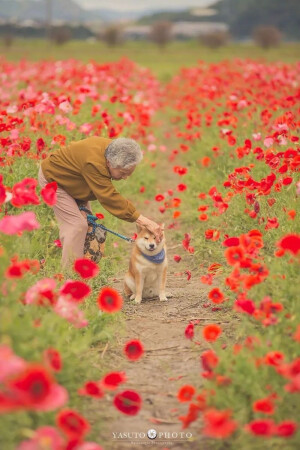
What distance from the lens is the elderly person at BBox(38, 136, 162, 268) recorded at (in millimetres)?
4516

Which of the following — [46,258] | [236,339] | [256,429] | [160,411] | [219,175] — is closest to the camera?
[256,429]

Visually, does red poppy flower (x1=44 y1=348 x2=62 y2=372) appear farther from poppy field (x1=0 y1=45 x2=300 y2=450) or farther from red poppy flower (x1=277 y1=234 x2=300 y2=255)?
red poppy flower (x1=277 y1=234 x2=300 y2=255)

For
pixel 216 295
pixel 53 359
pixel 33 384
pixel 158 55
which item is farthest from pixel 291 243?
pixel 158 55

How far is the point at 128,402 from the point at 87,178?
224 cm

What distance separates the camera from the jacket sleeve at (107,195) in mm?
4602

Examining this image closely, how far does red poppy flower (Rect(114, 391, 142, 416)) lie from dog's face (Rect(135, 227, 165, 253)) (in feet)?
6.10

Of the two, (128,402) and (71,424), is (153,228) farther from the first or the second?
(71,424)

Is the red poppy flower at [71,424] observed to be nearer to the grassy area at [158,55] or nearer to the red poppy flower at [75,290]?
the red poppy flower at [75,290]

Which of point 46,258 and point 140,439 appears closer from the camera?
point 140,439

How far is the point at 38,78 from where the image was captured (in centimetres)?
1187

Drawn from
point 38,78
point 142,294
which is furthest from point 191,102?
point 142,294

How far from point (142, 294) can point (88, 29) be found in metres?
76.7

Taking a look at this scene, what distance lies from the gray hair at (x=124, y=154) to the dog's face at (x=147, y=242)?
50cm

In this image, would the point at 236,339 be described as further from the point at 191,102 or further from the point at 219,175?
the point at 191,102
